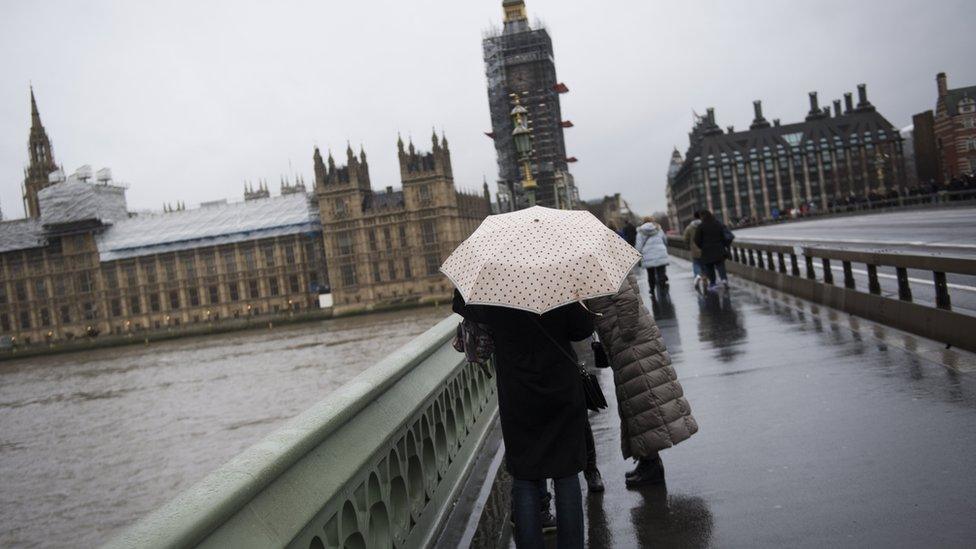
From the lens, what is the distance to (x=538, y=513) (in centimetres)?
410

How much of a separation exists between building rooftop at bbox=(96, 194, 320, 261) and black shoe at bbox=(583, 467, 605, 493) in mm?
107899

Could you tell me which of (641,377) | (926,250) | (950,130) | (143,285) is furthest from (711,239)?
(143,285)

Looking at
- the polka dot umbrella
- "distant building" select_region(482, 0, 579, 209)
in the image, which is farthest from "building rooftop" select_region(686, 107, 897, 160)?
the polka dot umbrella

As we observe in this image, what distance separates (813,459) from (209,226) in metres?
117

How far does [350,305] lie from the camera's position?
107m

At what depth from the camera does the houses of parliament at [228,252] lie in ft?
352

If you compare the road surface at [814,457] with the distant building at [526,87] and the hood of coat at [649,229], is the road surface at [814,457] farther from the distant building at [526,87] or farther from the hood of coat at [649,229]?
the distant building at [526,87]

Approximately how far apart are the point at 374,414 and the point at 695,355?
7262mm

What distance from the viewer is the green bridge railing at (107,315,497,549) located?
2594mm

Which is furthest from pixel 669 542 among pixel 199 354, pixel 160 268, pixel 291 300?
pixel 160 268

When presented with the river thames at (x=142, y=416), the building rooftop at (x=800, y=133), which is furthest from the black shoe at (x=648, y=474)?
the building rooftop at (x=800, y=133)

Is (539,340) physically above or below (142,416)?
above

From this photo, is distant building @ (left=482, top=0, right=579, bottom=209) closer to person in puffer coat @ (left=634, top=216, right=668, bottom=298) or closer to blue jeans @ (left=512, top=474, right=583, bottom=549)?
person in puffer coat @ (left=634, top=216, right=668, bottom=298)

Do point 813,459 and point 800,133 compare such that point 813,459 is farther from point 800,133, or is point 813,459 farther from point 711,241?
point 800,133
